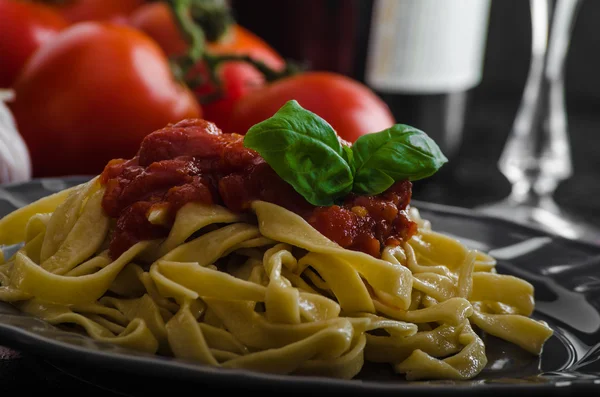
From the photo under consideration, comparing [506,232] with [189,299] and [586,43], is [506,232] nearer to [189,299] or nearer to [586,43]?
[189,299]

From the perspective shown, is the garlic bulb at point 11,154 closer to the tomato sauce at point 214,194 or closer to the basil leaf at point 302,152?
the tomato sauce at point 214,194

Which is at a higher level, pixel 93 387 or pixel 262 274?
pixel 262 274

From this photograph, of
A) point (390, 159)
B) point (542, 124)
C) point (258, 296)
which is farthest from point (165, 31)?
point (258, 296)

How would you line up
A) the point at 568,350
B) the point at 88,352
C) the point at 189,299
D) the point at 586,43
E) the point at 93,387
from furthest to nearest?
the point at 586,43, the point at 568,350, the point at 189,299, the point at 93,387, the point at 88,352

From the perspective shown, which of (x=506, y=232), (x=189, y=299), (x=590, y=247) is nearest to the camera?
(x=189, y=299)

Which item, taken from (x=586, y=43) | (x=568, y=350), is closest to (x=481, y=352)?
(x=568, y=350)

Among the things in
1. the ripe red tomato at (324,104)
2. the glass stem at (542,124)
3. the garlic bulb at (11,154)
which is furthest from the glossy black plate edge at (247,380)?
the glass stem at (542,124)

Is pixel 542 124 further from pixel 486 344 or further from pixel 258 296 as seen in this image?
pixel 258 296
